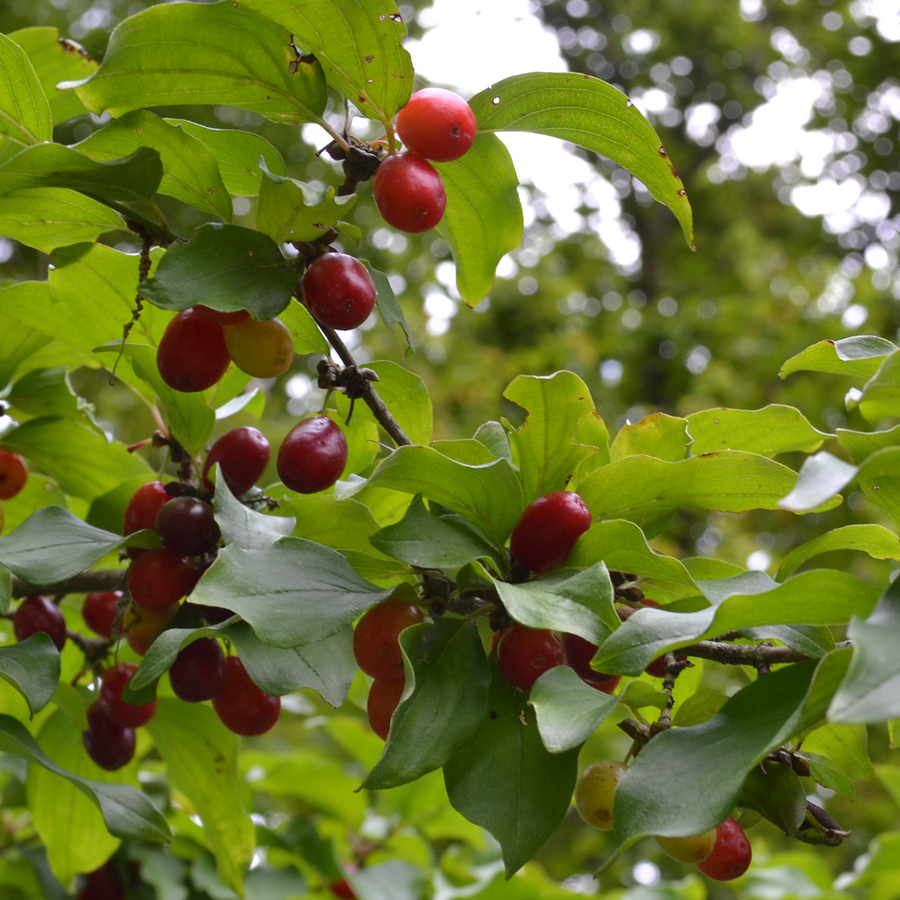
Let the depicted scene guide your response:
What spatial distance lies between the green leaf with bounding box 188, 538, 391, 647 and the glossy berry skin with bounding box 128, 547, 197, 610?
14 centimetres

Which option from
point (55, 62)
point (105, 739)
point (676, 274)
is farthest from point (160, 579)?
point (676, 274)

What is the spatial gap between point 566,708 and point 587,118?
0.48 meters

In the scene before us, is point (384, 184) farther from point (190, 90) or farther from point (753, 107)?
point (753, 107)

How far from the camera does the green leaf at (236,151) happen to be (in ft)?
2.44

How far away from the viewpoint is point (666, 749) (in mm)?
523

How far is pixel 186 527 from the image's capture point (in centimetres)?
73

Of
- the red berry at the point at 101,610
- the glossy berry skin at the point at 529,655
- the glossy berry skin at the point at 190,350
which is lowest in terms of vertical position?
the red berry at the point at 101,610

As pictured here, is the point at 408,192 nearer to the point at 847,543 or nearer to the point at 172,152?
the point at 172,152

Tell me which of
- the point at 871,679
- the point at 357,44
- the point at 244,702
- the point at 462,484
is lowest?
the point at 244,702

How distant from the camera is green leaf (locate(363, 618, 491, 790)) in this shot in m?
0.58

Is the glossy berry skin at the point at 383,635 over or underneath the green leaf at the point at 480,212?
underneath

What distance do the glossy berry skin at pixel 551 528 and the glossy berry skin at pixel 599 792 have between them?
0.50ft

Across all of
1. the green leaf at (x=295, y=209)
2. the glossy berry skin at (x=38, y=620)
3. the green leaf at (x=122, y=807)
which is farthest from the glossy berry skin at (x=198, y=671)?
the green leaf at (x=295, y=209)

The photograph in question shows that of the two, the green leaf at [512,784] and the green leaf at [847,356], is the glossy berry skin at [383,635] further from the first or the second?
the green leaf at [847,356]
